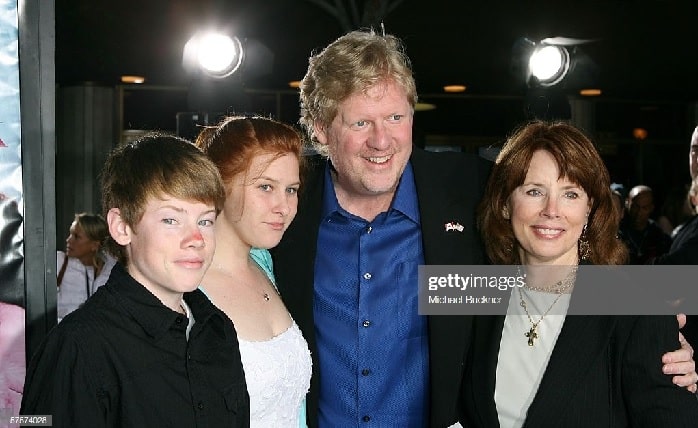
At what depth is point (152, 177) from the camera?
1950 millimetres

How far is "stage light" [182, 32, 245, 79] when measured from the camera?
5430 millimetres

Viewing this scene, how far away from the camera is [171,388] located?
1.90m

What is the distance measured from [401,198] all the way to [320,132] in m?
0.33

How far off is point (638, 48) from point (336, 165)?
6.75 metres

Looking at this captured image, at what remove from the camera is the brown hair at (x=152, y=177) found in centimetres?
195

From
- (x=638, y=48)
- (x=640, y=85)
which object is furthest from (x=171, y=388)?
(x=640, y=85)

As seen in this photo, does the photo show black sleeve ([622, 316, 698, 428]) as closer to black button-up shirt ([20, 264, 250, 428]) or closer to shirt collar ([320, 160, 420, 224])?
shirt collar ([320, 160, 420, 224])

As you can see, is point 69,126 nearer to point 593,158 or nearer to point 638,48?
point 638,48

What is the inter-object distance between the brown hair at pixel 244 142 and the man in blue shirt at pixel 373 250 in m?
0.28

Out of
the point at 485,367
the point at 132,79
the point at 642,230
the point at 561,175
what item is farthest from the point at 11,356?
the point at 132,79

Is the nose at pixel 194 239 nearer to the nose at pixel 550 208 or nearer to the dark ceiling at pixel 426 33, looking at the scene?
the nose at pixel 550 208

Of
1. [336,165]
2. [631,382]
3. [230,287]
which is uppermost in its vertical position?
[336,165]

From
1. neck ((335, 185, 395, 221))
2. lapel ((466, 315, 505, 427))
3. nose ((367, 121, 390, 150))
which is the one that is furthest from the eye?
lapel ((466, 315, 505, 427))

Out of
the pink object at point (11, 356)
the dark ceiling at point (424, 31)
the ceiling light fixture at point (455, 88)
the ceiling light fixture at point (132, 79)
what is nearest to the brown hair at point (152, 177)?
the pink object at point (11, 356)
